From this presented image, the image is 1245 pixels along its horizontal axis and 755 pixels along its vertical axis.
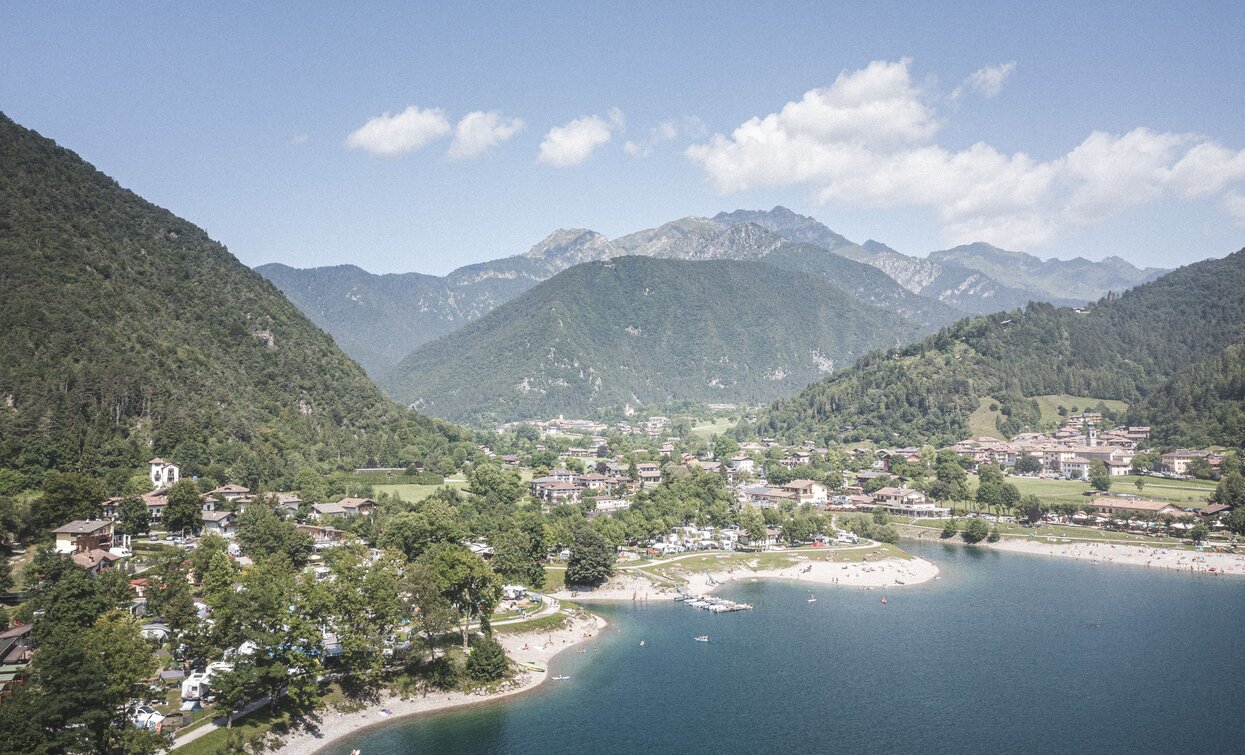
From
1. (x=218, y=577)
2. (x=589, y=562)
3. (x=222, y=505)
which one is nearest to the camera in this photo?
(x=218, y=577)

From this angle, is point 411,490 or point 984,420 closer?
point 411,490

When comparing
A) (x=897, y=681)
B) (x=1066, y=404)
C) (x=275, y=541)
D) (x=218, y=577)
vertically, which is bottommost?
(x=897, y=681)

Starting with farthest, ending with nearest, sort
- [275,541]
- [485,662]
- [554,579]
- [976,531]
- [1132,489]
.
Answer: [1132,489] → [976,531] → [554,579] → [275,541] → [485,662]

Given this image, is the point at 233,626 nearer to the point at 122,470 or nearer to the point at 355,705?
the point at 355,705

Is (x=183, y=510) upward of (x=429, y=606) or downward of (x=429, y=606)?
upward

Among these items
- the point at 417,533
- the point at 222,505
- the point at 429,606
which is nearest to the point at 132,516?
the point at 222,505

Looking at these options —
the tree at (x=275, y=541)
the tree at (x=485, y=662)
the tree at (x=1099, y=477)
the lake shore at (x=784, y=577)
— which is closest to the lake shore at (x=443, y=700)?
the tree at (x=485, y=662)

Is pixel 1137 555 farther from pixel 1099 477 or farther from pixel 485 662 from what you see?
pixel 485 662

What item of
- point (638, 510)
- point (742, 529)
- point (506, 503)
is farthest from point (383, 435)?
point (742, 529)

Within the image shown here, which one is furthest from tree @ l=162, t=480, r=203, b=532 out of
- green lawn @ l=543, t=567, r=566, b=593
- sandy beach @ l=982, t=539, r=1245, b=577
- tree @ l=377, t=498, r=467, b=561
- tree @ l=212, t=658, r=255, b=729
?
sandy beach @ l=982, t=539, r=1245, b=577
